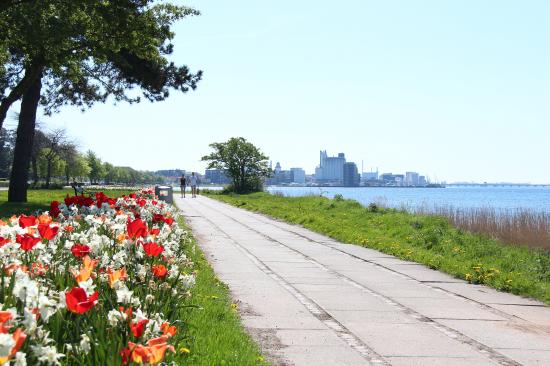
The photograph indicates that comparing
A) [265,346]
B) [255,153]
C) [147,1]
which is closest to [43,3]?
[147,1]

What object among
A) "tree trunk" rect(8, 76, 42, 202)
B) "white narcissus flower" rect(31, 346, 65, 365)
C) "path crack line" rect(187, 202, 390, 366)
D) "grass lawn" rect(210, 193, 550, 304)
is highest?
"tree trunk" rect(8, 76, 42, 202)

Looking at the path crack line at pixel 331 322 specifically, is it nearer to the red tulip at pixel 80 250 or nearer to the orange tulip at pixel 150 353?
the red tulip at pixel 80 250

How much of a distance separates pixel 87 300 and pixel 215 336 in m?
2.36

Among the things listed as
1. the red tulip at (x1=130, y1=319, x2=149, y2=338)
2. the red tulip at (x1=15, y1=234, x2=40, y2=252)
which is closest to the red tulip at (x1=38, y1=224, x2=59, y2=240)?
the red tulip at (x1=15, y1=234, x2=40, y2=252)

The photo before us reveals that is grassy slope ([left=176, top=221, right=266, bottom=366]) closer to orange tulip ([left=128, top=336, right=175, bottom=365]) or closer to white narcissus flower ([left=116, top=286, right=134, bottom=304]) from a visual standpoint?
white narcissus flower ([left=116, top=286, right=134, bottom=304])

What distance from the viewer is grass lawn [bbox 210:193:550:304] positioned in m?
8.96

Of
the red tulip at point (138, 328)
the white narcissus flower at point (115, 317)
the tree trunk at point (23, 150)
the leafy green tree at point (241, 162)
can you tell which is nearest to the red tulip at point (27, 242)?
the white narcissus flower at point (115, 317)

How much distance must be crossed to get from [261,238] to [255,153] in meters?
41.5

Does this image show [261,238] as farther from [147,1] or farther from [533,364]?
[533,364]

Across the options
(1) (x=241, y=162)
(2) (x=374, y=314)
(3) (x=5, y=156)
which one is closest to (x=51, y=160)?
(1) (x=241, y=162)

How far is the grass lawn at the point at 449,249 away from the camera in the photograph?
8.96 metres

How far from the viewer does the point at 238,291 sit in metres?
7.74

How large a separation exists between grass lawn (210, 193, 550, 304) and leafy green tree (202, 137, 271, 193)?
35045 mm

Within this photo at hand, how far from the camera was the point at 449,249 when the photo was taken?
12484 millimetres
